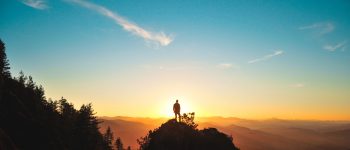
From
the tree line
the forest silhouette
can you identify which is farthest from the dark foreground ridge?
the tree line

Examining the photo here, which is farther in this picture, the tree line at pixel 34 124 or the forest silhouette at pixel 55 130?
the tree line at pixel 34 124

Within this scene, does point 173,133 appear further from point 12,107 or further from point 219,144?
point 12,107

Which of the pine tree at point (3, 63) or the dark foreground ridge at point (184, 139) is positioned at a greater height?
the pine tree at point (3, 63)

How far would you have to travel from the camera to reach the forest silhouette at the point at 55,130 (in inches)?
1265

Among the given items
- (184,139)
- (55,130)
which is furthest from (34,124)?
(184,139)

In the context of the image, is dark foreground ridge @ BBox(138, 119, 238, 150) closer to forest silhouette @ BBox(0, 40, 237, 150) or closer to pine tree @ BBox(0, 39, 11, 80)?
forest silhouette @ BBox(0, 40, 237, 150)

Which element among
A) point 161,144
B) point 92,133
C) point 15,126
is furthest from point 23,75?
point 161,144

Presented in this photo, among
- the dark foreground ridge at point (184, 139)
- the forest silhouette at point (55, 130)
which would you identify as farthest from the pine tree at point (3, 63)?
the dark foreground ridge at point (184, 139)

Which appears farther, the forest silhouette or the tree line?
the tree line

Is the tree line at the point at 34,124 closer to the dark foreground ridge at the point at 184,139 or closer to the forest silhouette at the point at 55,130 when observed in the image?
the forest silhouette at the point at 55,130

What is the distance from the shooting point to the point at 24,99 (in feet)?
164

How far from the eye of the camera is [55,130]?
158 ft

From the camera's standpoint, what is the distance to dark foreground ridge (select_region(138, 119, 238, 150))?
104 feet

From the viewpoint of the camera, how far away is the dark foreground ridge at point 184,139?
31703 mm
